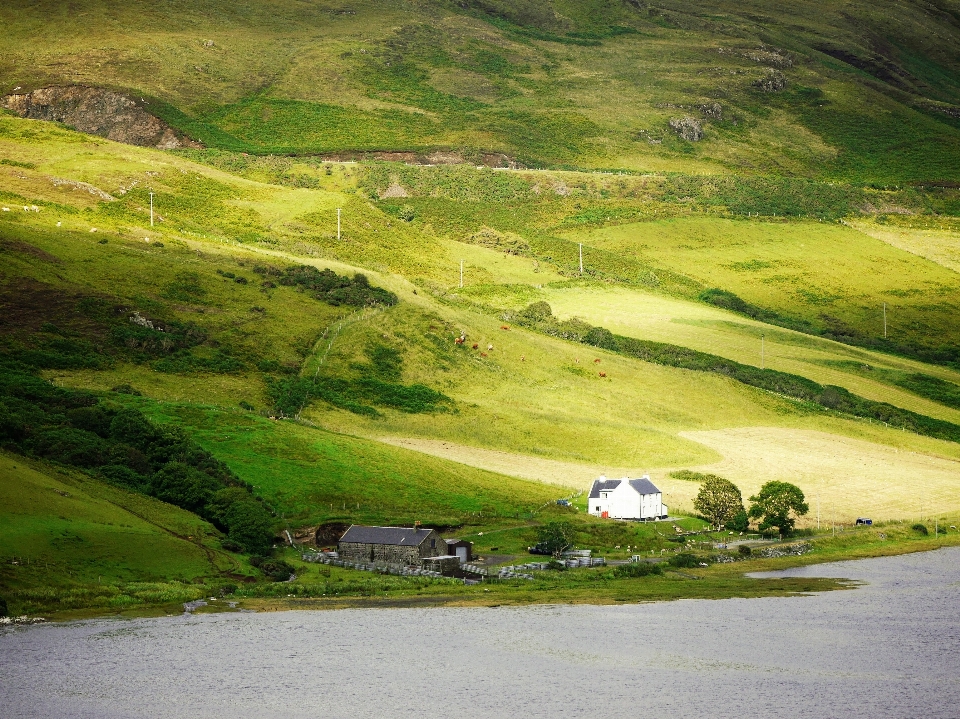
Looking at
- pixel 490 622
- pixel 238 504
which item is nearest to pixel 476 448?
pixel 238 504

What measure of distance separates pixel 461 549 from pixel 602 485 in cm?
1909

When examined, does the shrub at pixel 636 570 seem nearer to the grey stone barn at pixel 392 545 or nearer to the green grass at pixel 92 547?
the grey stone barn at pixel 392 545

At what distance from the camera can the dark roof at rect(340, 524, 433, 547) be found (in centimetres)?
9412

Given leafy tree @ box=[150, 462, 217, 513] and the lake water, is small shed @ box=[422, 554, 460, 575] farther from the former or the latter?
leafy tree @ box=[150, 462, 217, 513]

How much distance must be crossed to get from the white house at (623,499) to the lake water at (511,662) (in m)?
23.6

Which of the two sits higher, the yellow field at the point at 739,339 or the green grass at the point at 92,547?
the yellow field at the point at 739,339

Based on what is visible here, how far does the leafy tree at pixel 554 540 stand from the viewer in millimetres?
98562

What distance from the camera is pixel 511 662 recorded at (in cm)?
7175

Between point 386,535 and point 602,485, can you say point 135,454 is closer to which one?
point 386,535

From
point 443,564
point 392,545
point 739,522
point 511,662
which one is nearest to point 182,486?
point 392,545

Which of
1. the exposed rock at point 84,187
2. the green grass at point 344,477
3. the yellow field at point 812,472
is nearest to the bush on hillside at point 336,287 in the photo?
the exposed rock at point 84,187

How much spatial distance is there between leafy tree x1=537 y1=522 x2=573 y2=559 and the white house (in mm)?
9122

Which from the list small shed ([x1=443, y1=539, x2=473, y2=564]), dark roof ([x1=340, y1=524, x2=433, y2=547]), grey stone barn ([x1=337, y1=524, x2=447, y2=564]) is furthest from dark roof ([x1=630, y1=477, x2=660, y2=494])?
dark roof ([x1=340, y1=524, x2=433, y2=547])

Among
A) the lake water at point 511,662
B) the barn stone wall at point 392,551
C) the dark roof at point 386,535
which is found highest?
the dark roof at point 386,535
